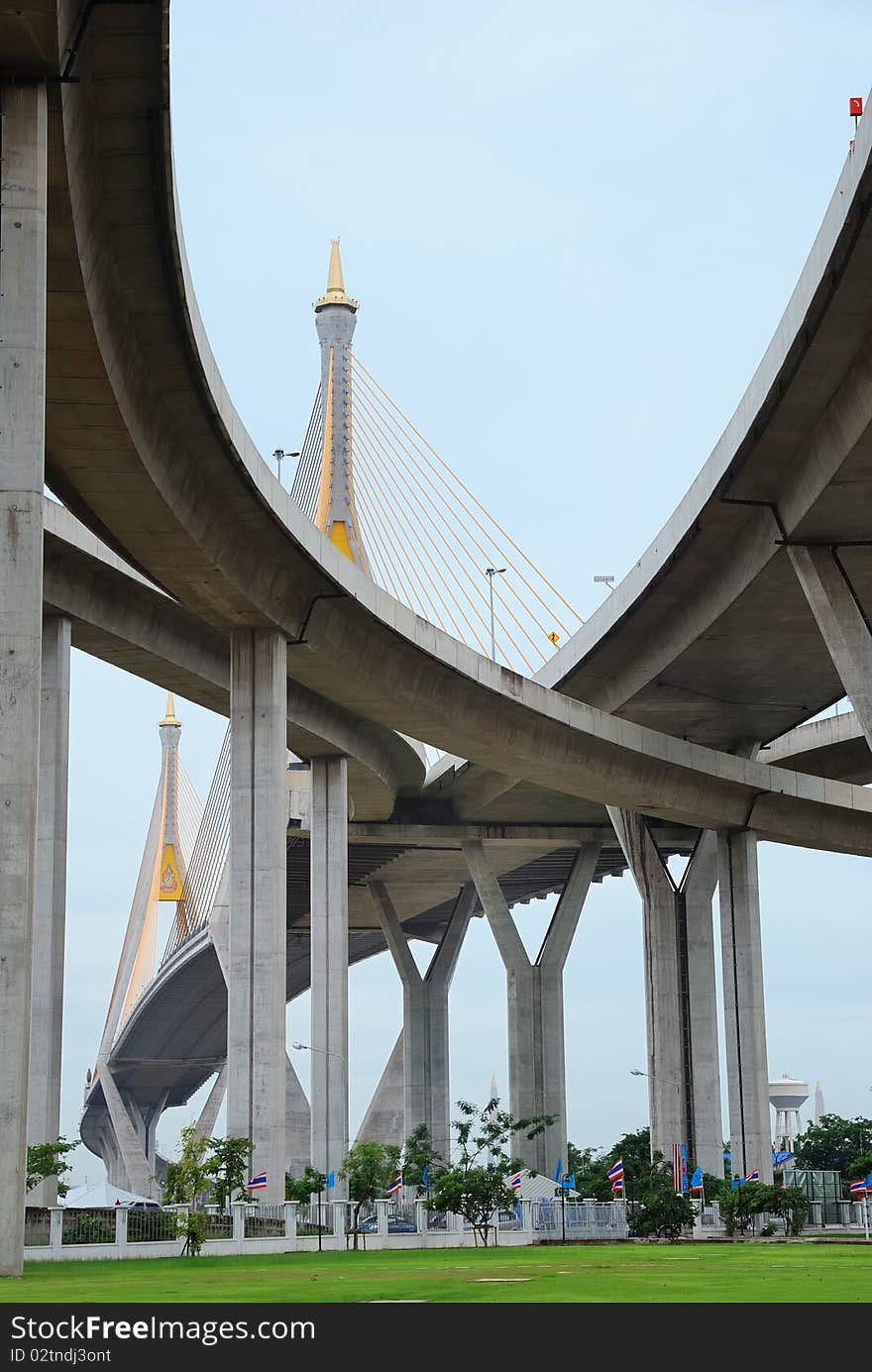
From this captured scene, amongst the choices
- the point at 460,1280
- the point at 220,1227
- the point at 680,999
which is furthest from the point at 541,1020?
the point at 460,1280

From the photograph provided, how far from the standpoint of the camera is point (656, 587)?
43.7 m

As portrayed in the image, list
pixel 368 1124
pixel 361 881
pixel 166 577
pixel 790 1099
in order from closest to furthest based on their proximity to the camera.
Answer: pixel 166 577 < pixel 361 881 < pixel 368 1124 < pixel 790 1099

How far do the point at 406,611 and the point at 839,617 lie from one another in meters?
10.0

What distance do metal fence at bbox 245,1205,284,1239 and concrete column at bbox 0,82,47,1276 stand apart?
16049 millimetres

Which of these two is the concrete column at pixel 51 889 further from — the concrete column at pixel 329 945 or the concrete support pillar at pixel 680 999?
the concrete support pillar at pixel 680 999

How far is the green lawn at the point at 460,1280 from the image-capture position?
16000mm

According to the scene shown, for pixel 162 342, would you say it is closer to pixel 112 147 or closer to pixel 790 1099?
pixel 112 147

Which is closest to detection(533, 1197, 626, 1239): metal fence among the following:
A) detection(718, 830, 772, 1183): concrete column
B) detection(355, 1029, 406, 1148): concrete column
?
detection(718, 830, 772, 1183): concrete column

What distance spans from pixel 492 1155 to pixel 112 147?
99.0ft

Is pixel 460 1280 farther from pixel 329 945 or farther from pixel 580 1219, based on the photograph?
pixel 329 945

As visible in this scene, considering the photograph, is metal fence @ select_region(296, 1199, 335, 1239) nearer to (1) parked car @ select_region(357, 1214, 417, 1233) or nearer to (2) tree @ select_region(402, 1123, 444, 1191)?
(1) parked car @ select_region(357, 1214, 417, 1233)

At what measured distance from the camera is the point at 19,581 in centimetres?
2069

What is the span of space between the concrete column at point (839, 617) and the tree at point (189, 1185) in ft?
53.9
